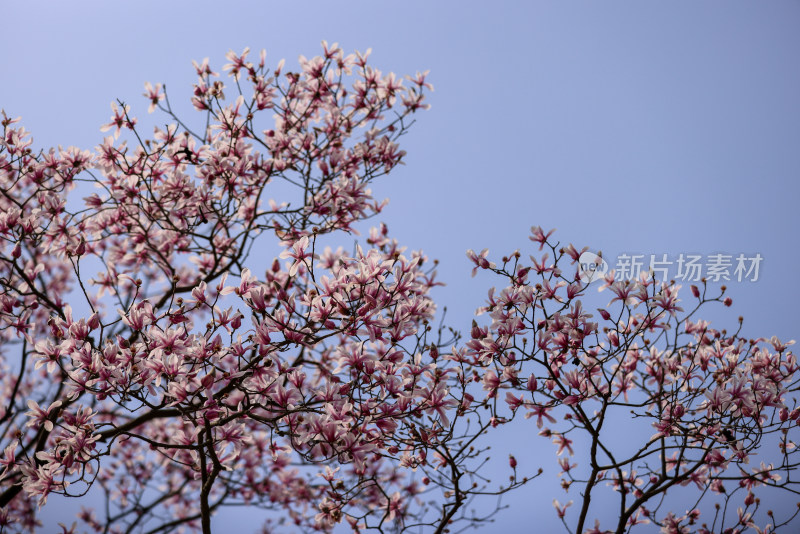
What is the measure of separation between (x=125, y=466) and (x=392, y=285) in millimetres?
4747

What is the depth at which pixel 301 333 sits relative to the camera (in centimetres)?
279

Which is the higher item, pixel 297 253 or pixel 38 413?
pixel 297 253

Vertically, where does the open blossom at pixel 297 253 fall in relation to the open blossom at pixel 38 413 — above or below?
above

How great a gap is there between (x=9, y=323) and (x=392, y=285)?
7.54ft

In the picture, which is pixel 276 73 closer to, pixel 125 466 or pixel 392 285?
pixel 392 285

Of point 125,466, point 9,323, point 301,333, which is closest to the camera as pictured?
point 301,333

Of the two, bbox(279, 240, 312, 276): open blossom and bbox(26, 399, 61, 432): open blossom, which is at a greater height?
bbox(279, 240, 312, 276): open blossom

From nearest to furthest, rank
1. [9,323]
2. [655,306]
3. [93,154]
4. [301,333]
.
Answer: [301,333] → [655,306] → [9,323] → [93,154]

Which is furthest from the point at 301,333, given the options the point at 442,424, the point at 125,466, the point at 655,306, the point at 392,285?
the point at 125,466

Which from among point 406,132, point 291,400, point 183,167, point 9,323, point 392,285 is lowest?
point 291,400

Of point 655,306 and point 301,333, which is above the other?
point 655,306

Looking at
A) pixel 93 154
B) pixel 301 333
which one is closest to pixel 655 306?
pixel 301 333

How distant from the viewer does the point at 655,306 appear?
3.31 meters

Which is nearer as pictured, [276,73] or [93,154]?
[93,154]
